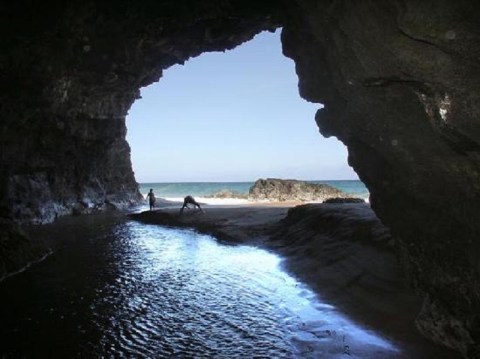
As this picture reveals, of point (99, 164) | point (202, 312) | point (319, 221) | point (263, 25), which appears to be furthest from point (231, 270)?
point (99, 164)

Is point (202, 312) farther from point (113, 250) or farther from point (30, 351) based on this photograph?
point (113, 250)

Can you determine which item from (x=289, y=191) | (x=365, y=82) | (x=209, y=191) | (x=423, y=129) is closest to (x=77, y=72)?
(x=365, y=82)

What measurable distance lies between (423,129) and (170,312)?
273 inches

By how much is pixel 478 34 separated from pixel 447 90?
82cm

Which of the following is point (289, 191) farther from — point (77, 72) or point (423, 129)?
point (423, 129)

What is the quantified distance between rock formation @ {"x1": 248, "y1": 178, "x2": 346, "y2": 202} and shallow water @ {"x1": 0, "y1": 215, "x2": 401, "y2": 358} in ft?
115

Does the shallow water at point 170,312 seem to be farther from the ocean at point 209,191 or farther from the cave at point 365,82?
the ocean at point 209,191

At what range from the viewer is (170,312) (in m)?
9.98

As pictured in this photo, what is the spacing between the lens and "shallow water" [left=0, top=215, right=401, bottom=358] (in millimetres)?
7863

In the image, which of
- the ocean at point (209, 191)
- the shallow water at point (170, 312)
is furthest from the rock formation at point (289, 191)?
the shallow water at point (170, 312)

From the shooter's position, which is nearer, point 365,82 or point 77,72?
point 365,82

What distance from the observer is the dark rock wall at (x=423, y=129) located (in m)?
5.46

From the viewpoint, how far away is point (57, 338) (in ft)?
27.1

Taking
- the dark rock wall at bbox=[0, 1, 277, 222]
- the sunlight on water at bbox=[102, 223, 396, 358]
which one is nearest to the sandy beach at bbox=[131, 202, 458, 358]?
the sunlight on water at bbox=[102, 223, 396, 358]
